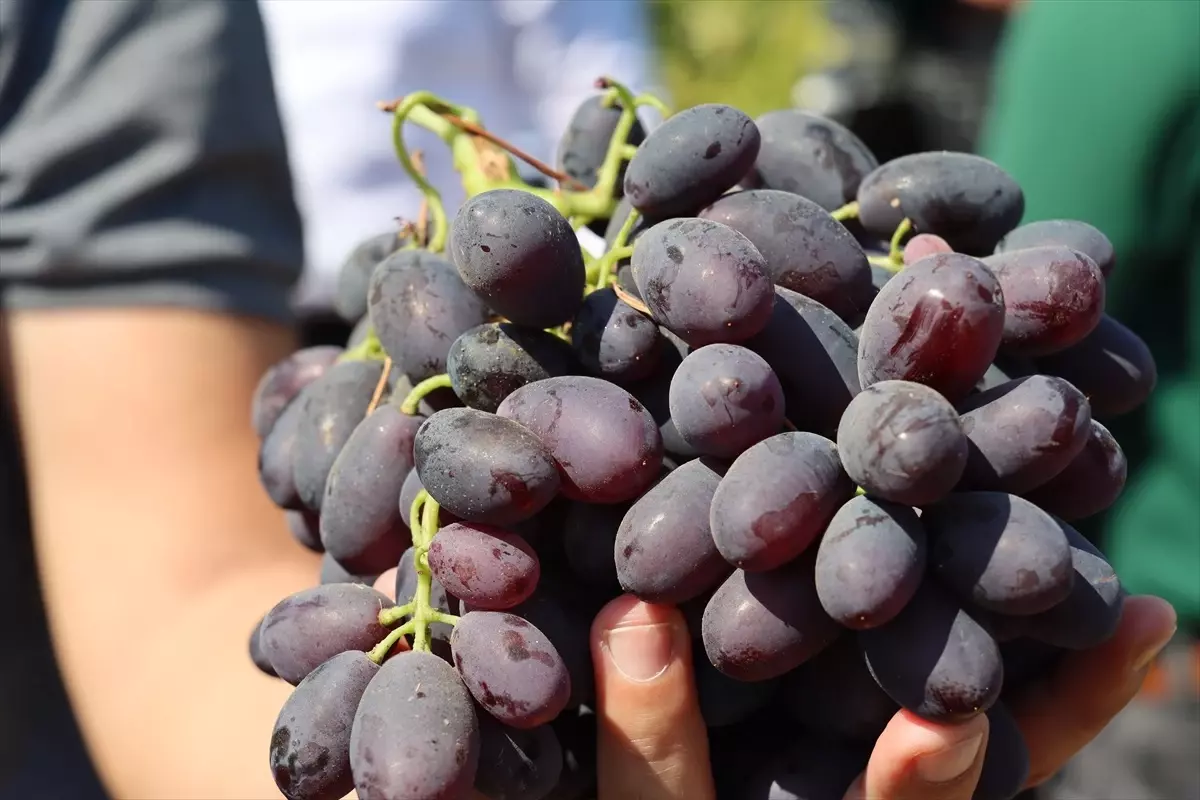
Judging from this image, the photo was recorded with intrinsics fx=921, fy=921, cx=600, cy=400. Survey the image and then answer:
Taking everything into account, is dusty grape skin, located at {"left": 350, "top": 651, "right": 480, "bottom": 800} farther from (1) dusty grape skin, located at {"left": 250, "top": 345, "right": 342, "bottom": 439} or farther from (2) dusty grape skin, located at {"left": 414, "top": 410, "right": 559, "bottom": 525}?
(1) dusty grape skin, located at {"left": 250, "top": 345, "right": 342, "bottom": 439}

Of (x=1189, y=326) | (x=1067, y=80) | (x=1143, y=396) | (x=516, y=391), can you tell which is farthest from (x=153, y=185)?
(x=1189, y=326)

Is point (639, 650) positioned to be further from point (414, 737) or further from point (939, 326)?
point (939, 326)

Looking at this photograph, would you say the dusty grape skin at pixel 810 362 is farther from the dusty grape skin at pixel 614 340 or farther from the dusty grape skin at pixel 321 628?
→ the dusty grape skin at pixel 321 628

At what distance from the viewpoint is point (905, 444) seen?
0.51m

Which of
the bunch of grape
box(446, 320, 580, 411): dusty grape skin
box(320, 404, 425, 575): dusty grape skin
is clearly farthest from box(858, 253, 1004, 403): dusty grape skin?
box(320, 404, 425, 575): dusty grape skin

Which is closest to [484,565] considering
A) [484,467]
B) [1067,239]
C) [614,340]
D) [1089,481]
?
[484,467]

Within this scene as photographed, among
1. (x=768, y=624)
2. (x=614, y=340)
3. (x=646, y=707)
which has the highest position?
(x=614, y=340)

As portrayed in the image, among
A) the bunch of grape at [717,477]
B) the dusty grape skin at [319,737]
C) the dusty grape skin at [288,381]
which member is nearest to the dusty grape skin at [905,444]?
the bunch of grape at [717,477]

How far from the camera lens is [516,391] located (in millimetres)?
614

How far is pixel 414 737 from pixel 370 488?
188 millimetres

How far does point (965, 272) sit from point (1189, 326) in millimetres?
1016

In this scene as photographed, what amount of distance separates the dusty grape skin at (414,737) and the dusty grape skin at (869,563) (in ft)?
0.75

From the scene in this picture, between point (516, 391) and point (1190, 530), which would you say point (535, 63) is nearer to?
point (1190, 530)

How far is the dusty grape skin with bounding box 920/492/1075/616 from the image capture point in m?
0.53
